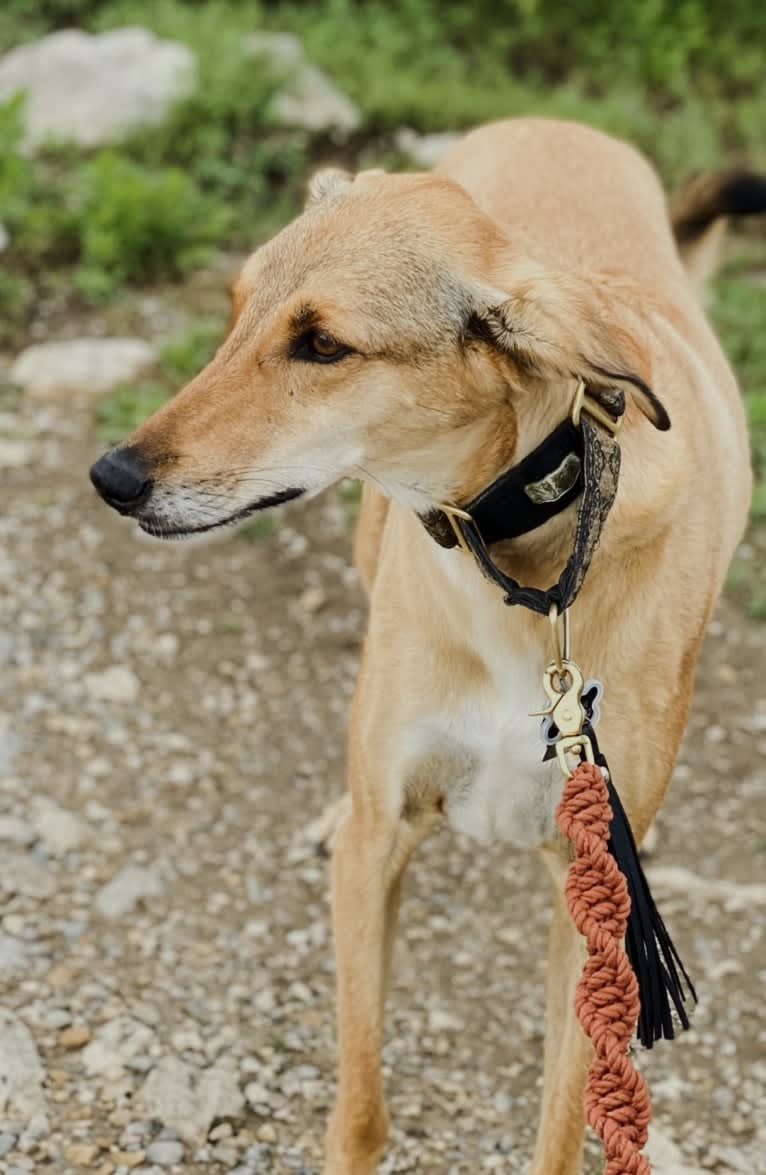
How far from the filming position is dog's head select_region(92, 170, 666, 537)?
2451mm

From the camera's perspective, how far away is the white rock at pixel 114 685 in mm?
4461

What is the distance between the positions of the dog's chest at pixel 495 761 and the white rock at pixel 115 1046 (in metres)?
0.96

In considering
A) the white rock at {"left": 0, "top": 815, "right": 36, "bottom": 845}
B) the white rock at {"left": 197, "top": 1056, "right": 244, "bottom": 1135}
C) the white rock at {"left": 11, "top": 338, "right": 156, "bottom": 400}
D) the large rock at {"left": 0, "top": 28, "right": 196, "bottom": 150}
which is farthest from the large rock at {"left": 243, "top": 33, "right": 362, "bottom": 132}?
the white rock at {"left": 197, "top": 1056, "right": 244, "bottom": 1135}

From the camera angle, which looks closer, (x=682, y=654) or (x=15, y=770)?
(x=682, y=654)

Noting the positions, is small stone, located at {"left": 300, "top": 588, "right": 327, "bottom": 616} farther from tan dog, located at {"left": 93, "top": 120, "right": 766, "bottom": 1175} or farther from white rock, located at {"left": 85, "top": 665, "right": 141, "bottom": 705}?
tan dog, located at {"left": 93, "top": 120, "right": 766, "bottom": 1175}

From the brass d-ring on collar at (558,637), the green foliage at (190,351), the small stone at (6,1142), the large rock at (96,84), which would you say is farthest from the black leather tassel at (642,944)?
the large rock at (96,84)

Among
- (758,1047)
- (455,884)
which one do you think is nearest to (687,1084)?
(758,1047)

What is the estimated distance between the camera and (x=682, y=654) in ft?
9.35

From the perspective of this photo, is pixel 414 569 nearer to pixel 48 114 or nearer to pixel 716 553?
pixel 716 553

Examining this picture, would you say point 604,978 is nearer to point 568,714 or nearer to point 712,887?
point 568,714

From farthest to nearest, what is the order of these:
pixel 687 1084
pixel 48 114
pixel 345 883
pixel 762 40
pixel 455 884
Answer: pixel 762 40, pixel 48 114, pixel 455 884, pixel 687 1084, pixel 345 883

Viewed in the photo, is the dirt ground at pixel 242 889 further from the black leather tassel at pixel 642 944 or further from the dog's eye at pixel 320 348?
the dog's eye at pixel 320 348

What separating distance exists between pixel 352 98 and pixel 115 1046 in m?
5.81

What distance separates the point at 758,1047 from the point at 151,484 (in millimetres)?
2079
